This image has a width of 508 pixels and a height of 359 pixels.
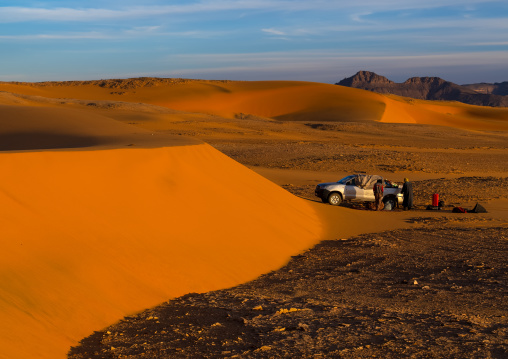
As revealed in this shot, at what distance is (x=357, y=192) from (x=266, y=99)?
3229 inches

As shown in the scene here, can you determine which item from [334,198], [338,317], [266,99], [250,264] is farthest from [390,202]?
[266,99]

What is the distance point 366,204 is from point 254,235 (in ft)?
29.3

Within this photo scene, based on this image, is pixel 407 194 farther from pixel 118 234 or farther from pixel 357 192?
pixel 118 234

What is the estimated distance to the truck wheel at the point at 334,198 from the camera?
72.0 ft

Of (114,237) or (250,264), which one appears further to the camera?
(250,264)

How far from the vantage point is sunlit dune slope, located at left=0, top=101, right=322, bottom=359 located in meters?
8.53

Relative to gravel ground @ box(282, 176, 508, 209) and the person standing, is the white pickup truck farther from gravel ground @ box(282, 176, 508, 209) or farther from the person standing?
gravel ground @ box(282, 176, 508, 209)

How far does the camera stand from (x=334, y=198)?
22016 millimetres

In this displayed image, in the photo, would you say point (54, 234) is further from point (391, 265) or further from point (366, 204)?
point (366, 204)

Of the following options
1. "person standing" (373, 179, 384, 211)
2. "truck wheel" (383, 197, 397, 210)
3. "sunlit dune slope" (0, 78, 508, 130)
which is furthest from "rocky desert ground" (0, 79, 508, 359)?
"sunlit dune slope" (0, 78, 508, 130)

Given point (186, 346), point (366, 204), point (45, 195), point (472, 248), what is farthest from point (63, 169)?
point (366, 204)

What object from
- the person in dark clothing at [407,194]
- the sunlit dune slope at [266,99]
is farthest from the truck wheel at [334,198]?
the sunlit dune slope at [266,99]

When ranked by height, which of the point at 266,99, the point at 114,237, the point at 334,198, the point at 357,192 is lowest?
the point at 334,198

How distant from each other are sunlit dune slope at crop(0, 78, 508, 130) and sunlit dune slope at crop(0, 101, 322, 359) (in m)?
69.2
